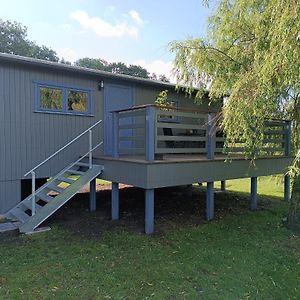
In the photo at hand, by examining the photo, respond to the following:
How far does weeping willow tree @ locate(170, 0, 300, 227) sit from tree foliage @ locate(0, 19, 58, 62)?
111ft

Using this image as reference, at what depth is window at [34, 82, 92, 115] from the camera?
734cm

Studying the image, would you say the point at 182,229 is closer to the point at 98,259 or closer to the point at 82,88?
the point at 98,259

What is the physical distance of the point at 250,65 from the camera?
19.9 ft

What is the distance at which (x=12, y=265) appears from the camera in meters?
4.44

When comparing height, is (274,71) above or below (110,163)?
above

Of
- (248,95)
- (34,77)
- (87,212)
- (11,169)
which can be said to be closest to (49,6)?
(34,77)

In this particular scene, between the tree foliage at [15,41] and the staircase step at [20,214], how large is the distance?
33.1 metres

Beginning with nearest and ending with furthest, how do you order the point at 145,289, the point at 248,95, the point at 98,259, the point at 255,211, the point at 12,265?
1. the point at 145,289
2. the point at 12,265
3. the point at 98,259
4. the point at 248,95
5. the point at 255,211

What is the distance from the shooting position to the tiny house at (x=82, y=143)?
6.00 metres

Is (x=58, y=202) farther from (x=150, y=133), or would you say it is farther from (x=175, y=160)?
(x=175, y=160)

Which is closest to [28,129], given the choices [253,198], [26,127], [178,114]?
[26,127]

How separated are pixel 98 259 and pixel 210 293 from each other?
1.75 meters

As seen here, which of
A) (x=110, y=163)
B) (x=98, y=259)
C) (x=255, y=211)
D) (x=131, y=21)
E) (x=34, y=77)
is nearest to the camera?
(x=98, y=259)

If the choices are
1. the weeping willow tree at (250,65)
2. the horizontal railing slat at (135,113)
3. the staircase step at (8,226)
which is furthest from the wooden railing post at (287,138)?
the staircase step at (8,226)
